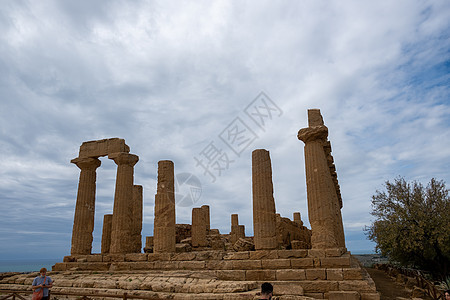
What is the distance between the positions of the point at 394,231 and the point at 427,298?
314 inches

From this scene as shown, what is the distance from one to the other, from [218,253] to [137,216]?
287 inches

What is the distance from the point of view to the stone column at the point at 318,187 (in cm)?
1181

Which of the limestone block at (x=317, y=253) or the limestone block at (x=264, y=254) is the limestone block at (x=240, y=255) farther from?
the limestone block at (x=317, y=253)

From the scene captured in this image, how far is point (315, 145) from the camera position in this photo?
12875 millimetres

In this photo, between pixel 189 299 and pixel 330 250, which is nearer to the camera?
pixel 189 299

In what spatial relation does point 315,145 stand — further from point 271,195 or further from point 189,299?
point 189,299

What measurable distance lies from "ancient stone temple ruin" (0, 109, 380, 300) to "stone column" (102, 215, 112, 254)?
0.21 feet

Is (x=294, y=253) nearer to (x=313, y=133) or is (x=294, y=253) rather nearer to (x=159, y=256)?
(x=313, y=133)

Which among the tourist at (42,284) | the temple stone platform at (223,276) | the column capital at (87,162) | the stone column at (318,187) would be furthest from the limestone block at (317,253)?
the column capital at (87,162)

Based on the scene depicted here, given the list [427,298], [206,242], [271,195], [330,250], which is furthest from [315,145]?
[206,242]

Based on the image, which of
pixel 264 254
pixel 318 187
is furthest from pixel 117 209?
pixel 318 187

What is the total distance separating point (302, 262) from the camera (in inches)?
440

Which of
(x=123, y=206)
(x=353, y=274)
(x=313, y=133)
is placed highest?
(x=313, y=133)

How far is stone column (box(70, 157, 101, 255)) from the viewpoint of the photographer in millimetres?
A: 18172
